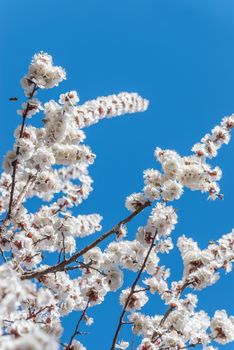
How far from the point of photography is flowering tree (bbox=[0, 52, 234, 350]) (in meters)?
5.86

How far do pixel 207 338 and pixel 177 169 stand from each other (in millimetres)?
2680

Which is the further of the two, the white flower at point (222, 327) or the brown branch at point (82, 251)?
the white flower at point (222, 327)

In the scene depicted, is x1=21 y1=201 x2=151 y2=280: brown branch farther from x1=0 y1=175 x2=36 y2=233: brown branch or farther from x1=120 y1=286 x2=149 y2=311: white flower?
x1=120 y1=286 x2=149 y2=311: white flower

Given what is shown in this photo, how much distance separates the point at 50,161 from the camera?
6.37 metres

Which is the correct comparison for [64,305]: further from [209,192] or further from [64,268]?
[209,192]

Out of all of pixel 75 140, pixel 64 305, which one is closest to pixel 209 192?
pixel 75 140

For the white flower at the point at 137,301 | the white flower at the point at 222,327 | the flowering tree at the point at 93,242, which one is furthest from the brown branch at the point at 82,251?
the white flower at the point at 222,327

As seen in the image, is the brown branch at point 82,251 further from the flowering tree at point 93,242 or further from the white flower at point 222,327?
the white flower at point 222,327

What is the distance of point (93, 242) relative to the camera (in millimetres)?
5215

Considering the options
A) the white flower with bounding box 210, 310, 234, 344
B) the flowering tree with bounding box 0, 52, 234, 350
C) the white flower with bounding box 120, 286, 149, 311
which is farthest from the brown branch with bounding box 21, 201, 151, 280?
the white flower with bounding box 210, 310, 234, 344

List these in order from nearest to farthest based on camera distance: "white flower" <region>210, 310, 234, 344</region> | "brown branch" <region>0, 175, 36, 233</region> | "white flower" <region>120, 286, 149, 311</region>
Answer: "brown branch" <region>0, 175, 36, 233</region> → "white flower" <region>210, 310, 234, 344</region> → "white flower" <region>120, 286, 149, 311</region>

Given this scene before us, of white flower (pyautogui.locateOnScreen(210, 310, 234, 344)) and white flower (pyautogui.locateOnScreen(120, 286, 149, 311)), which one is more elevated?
white flower (pyautogui.locateOnScreen(120, 286, 149, 311))

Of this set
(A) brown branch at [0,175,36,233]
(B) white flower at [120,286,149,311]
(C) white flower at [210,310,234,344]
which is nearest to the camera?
(A) brown branch at [0,175,36,233]

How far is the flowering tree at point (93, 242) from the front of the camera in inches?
231
